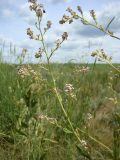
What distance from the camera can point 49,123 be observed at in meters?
3.99

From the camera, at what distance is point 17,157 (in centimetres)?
380

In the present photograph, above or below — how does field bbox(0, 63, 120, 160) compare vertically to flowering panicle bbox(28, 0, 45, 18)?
below

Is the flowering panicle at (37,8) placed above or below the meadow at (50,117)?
above

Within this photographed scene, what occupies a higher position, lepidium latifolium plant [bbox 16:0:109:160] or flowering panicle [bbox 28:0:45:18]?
flowering panicle [bbox 28:0:45:18]

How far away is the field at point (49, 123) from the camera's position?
2.95 m

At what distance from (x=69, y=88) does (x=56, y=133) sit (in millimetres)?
1546

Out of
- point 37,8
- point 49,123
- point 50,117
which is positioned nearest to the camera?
point 37,8

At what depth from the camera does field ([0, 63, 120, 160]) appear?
2.95 m

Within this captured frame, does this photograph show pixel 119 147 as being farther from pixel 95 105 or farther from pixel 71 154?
pixel 95 105

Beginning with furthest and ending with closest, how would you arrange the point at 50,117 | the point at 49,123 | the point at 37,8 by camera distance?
the point at 50,117 < the point at 49,123 < the point at 37,8

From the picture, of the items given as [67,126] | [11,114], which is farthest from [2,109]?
[67,126]

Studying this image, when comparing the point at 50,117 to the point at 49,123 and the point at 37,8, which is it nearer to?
the point at 49,123

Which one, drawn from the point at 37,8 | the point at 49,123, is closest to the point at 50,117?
the point at 49,123

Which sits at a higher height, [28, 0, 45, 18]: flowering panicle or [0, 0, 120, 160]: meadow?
[28, 0, 45, 18]: flowering panicle
